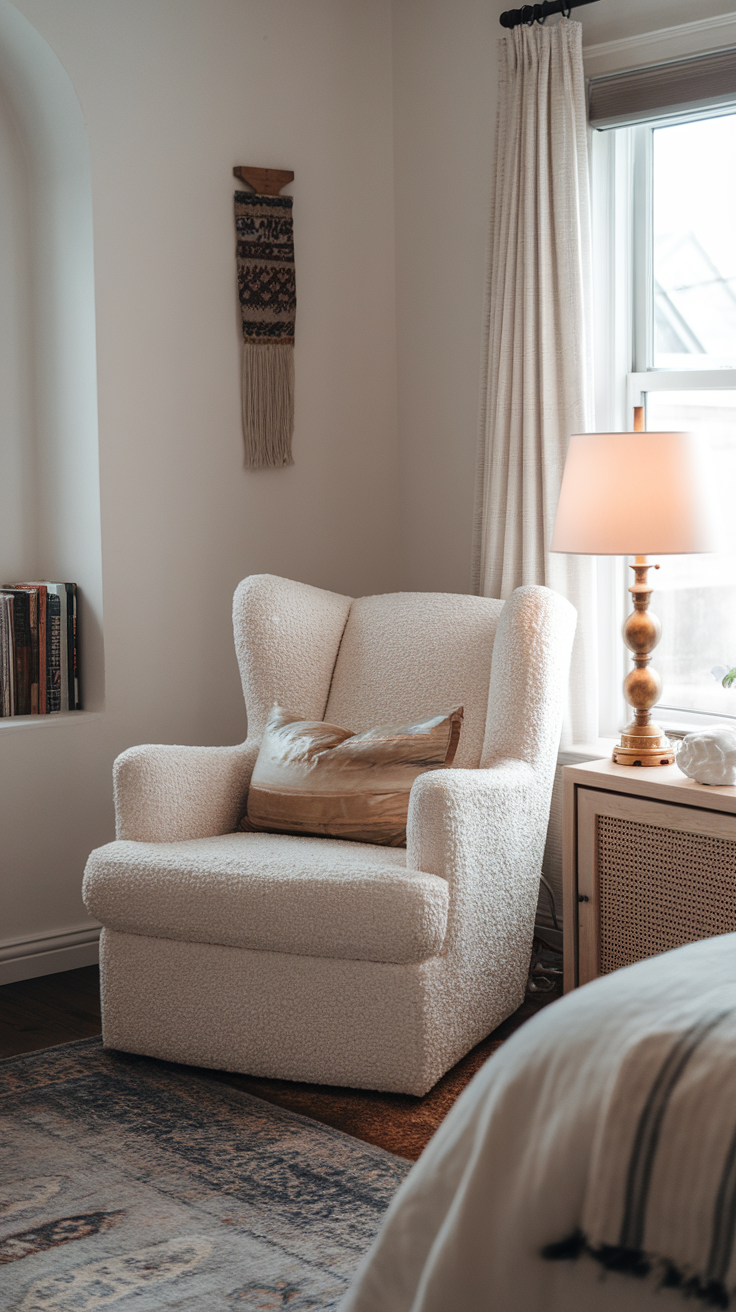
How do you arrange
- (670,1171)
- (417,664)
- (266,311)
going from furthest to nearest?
(266,311) < (417,664) < (670,1171)

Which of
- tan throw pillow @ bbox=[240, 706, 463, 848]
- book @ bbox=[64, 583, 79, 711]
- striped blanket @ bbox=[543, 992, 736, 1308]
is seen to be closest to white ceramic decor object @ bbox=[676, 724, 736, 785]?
tan throw pillow @ bbox=[240, 706, 463, 848]

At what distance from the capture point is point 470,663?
2.77 meters

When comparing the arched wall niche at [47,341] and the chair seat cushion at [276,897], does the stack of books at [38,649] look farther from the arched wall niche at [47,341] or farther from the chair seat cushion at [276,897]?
the chair seat cushion at [276,897]

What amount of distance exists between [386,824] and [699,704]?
945mm

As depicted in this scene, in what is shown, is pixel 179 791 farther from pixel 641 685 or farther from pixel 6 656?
pixel 641 685

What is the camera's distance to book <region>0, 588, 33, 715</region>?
3.04 meters

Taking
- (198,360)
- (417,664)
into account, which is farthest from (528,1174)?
(198,360)

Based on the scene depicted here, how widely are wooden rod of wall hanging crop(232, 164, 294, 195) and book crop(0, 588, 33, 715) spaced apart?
1220 millimetres

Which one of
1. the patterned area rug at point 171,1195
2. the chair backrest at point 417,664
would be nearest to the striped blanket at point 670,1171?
the patterned area rug at point 171,1195

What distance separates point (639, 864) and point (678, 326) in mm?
1317

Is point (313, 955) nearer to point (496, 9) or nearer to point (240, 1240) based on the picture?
point (240, 1240)

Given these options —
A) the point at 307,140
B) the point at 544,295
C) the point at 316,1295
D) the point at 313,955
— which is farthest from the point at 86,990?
the point at 307,140

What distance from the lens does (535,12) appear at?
2.97 metres

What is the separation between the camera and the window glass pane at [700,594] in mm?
2912
